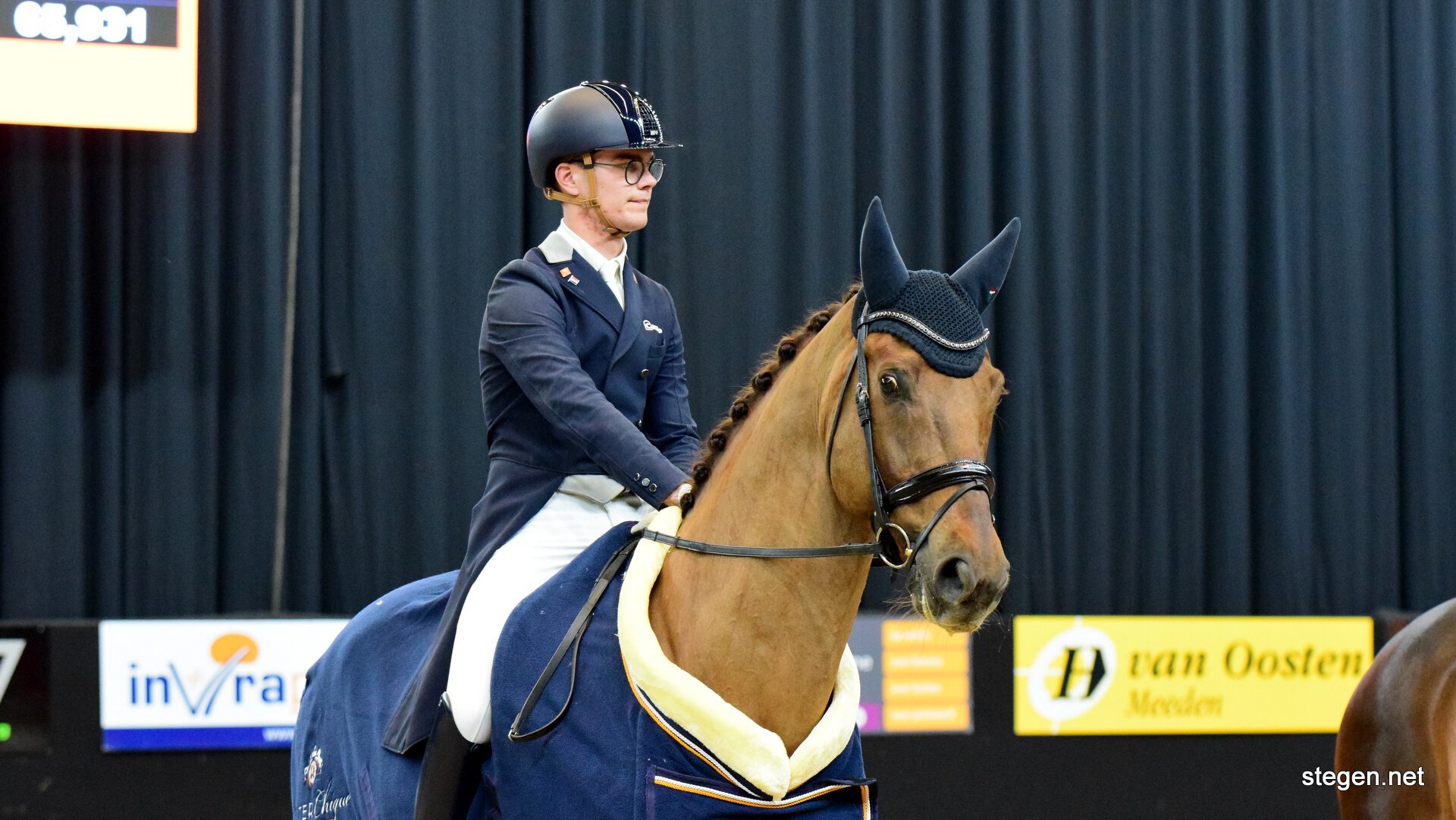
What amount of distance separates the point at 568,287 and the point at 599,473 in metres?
0.31

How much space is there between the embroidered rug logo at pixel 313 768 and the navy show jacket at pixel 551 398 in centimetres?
45

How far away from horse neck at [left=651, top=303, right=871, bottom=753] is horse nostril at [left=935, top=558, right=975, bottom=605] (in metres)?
0.22

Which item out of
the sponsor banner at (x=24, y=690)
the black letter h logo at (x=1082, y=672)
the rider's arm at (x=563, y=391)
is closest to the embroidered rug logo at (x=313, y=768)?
the rider's arm at (x=563, y=391)

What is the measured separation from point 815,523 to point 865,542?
76 millimetres

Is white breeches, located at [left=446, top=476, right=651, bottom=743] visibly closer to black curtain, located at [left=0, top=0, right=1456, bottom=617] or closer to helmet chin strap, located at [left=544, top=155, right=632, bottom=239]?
helmet chin strap, located at [left=544, top=155, right=632, bottom=239]

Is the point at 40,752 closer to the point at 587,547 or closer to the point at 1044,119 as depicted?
the point at 587,547

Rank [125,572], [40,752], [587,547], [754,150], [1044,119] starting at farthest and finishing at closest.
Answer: [1044,119] < [754,150] < [125,572] < [40,752] < [587,547]

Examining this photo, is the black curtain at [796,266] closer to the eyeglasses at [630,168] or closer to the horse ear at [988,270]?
the eyeglasses at [630,168]

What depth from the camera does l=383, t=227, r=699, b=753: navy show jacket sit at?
6.70ft

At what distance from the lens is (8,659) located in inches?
169

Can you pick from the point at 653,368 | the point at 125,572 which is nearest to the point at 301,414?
the point at 125,572

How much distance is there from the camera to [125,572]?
475 centimetres

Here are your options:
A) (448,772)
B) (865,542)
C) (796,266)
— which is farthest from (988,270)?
(796,266)

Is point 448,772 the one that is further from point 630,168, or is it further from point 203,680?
point 203,680
